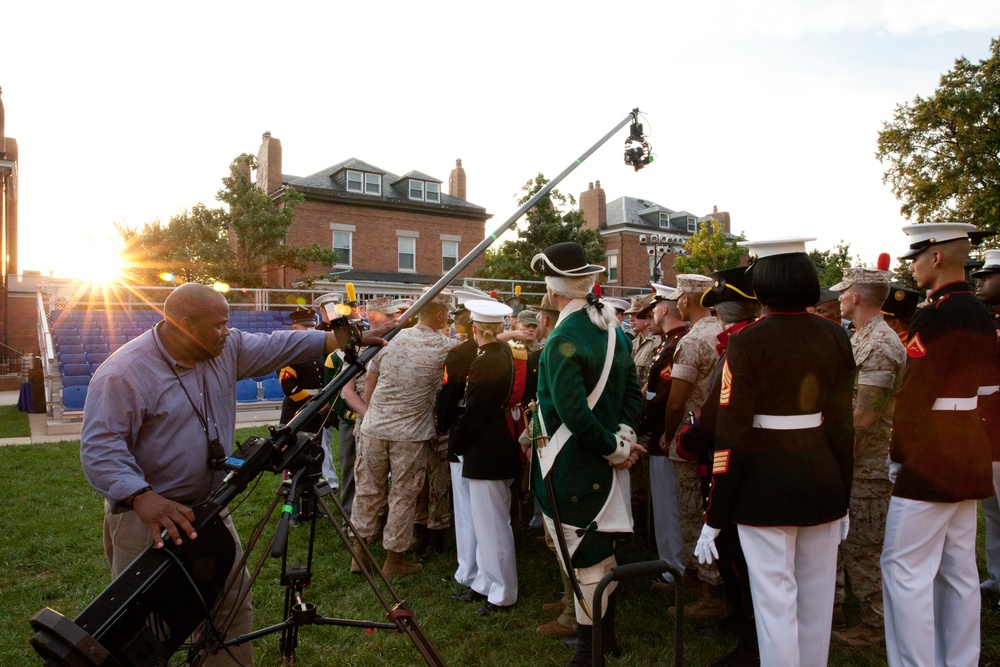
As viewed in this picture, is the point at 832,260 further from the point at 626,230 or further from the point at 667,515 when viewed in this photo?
the point at 667,515

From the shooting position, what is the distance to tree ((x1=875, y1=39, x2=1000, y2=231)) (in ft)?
80.4

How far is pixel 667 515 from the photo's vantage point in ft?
16.6

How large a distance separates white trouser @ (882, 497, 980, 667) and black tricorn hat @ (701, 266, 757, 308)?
4.68ft

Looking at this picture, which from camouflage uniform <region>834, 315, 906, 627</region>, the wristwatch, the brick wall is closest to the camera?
the wristwatch

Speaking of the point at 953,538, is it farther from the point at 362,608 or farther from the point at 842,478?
the point at 362,608

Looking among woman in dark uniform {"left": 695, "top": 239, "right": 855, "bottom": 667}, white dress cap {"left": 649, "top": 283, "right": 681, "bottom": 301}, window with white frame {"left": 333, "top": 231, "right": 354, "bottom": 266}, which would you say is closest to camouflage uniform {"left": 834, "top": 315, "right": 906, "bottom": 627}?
woman in dark uniform {"left": 695, "top": 239, "right": 855, "bottom": 667}

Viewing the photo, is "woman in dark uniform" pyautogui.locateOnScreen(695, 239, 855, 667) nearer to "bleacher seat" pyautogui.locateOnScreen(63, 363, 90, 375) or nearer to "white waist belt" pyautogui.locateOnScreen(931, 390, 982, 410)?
"white waist belt" pyautogui.locateOnScreen(931, 390, 982, 410)

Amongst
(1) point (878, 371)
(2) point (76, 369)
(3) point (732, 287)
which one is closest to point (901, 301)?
(1) point (878, 371)

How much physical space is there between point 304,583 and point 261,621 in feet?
7.10

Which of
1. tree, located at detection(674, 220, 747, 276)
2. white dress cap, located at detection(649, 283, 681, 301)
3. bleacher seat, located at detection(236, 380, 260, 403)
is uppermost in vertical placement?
tree, located at detection(674, 220, 747, 276)

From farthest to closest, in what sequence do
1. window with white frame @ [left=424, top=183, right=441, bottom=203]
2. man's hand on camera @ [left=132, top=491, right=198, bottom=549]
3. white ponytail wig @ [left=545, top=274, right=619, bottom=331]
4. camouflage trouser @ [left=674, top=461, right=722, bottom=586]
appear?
1. window with white frame @ [left=424, top=183, right=441, bottom=203]
2. camouflage trouser @ [left=674, top=461, right=722, bottom=586]
3. white ponytail wig @ [left=545, top=274, right=619, bottom=331]
4. man's hand on camera @ [left=132, top=491, right=198, bottom=549]

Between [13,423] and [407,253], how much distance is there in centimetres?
2250

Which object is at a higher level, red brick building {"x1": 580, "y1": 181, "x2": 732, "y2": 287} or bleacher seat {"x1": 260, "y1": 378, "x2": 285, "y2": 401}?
red brick building {"x1": 580, "y1": 181, "x2": 732, "y2": 287}

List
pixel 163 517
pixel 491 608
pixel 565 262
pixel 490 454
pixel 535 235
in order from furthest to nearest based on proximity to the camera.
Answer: pixel 535 235 < pixel 490 454 < pixel 491 608 < pixel 565 262 < pixel 163 517
